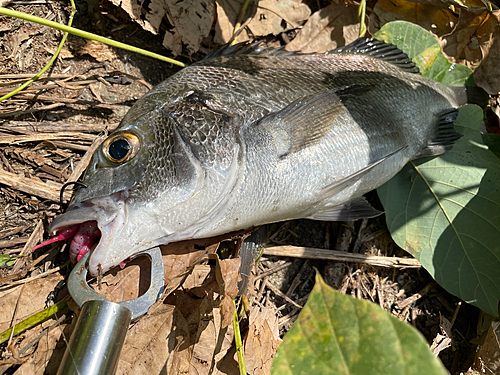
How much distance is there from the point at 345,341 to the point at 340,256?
5.71 ft

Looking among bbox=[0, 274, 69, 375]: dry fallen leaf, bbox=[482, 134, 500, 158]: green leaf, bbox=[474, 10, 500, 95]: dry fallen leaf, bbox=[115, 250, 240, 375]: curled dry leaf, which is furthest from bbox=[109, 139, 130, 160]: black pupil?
bbox=[474, 10, 500, 95]: dry fallen leaf

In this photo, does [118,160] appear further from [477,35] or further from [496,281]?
[477,35]

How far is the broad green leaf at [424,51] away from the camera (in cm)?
314

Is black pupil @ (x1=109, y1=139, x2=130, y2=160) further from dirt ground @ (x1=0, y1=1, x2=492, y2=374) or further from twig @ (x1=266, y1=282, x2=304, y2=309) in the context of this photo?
twig @ (x1=266, y1=282, x2=304, y2=309)

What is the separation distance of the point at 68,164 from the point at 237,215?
4.54 feet

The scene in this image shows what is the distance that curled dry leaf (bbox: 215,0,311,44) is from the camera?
10.3 ft

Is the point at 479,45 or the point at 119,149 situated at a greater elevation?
the point at 479,45

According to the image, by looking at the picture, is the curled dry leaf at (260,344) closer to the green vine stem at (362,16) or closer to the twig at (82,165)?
the twig at (82,165)

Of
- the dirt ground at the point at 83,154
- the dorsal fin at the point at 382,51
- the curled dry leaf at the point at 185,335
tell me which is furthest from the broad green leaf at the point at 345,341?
the dorsal fin at the point at 382,51

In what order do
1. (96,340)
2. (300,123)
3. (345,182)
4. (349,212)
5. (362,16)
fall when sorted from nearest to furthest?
(96,340) → (300,123) → (345,182) → (349,212) → (362,16)

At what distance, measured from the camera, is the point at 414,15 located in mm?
3324

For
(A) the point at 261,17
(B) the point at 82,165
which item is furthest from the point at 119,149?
(A) the point at 261,17

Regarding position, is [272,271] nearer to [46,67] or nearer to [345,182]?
[345,182]

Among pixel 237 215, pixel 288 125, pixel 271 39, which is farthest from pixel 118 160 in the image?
pixel 271 39
